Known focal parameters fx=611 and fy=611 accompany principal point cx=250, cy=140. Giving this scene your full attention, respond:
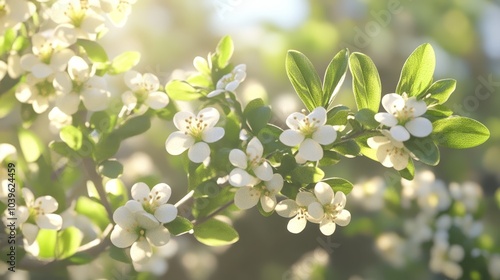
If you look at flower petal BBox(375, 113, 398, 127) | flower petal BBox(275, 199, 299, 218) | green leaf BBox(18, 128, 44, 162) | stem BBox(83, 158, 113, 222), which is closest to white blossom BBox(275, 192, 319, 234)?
flower petal BBox(275, 199, 299, 218)

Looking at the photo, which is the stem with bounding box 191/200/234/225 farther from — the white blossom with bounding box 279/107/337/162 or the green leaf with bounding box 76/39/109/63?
the green leaf with bounding box 76/39/109/63

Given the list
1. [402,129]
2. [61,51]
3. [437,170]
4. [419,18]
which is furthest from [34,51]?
[419,18]

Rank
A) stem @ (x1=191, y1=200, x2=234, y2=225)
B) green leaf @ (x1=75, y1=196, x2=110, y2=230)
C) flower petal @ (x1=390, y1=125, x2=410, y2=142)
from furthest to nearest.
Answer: green leaf @ (x1=75, y1=196, x2=110, y2=230) → stem @ (x1=191, y1=200, x2=234, y2=225) → flower petal @ (x1=390, y1=125, x2=410, y2=142)

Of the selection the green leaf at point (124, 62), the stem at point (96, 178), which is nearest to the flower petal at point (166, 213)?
the stem at point (96, 178)

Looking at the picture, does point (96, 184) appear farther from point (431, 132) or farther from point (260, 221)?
point (260, 221)

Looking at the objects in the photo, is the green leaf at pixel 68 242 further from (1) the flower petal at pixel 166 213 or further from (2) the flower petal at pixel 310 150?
(2) the flower petal at pixel 310 150

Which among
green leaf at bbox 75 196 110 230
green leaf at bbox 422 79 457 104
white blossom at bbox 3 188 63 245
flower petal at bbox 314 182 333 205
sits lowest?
green leaf at bbox 75 196 110 230
